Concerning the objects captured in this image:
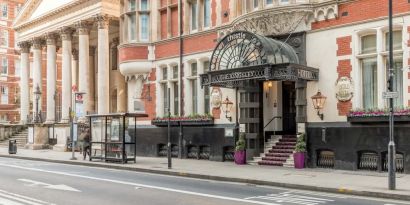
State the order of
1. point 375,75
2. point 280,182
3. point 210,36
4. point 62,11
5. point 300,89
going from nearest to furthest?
point 280,182 < point 375,75 < point 300,89 < point 210,36 < point 62,11

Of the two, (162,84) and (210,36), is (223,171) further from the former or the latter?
(162,84)

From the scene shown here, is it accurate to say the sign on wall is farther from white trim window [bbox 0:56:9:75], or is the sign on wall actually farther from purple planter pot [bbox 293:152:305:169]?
white trim window [bbox 0:56:9:75]

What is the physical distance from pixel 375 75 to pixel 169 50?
12.7m

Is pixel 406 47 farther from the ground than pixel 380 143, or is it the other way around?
pixel 406 47

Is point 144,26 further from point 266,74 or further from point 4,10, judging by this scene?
point 4,10

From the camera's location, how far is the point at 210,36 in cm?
2603

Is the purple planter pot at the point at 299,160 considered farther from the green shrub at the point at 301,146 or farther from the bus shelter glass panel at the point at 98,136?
the bus shelter glass panel at the point at 98,136

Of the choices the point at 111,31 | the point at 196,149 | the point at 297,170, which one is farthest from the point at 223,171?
the point at 111,31

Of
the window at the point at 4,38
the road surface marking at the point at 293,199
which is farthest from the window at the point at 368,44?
the window at the point at 4,38

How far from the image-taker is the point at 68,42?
41188 mm

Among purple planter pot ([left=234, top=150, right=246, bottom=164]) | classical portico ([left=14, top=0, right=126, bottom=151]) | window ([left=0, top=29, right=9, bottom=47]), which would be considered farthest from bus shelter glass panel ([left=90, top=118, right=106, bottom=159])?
window ([left=0, top=29, right=9, bottom=47])

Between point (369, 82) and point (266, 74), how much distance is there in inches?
158

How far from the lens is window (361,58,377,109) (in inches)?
764

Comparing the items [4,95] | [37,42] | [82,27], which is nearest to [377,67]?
[82,27]
